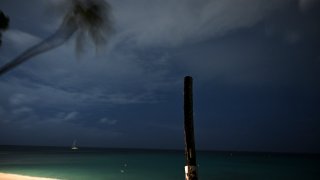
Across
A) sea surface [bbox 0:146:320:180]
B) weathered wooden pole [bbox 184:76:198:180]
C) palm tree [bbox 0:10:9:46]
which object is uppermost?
palm tree [bbox 0:10:9:46]

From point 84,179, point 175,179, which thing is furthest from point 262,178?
point 84,179

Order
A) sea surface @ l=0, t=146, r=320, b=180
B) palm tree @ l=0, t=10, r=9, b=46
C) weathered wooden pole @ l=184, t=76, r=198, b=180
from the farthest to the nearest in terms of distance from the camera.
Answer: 1. sea surface @ l=0, t=146, r=320, b=180
2. palm tree @ l=0, t=10, r=9, b=46
3. weathered wooden pole @ l=184, t=76, r=198, b=180

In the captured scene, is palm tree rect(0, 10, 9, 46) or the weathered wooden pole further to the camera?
palm tree rect(0, 10, 9, 46)

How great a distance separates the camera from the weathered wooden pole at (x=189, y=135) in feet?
26.6

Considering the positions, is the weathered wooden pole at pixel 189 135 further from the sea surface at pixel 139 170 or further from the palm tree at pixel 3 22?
the sea surface at pixel 139 170


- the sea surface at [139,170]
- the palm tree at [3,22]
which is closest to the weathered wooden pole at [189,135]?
the palm tree at [3,22]

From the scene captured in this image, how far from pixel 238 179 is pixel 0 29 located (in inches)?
1986

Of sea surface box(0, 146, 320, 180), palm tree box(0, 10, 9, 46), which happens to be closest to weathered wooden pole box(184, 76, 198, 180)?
palm tree box(0, 10, 9, 46)

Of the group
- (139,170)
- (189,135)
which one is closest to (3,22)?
(189,135)

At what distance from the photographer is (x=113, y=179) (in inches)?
1955

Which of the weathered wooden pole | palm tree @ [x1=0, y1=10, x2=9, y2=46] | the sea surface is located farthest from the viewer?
the sea surface

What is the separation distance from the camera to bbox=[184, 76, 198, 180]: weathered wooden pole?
810cm

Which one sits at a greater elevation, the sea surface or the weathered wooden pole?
the weathered wooden pole

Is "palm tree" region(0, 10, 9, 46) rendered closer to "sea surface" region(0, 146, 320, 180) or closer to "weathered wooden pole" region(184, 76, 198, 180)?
"weathered wooden pole" region(184, 76, 198, 180)
